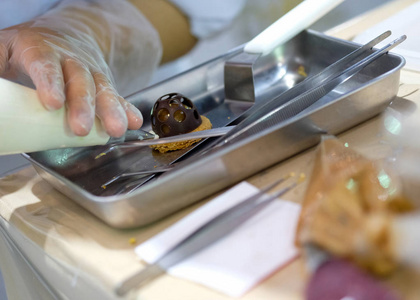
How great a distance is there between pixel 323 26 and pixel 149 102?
0.99m

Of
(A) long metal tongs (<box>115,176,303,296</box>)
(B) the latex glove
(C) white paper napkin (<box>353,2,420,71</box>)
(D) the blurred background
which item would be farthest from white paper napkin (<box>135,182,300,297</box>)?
(D) the blurred background

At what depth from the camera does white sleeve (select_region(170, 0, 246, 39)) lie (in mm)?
1161

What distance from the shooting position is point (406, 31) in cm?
78

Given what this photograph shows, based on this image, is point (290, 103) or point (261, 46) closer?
point (290, 103)

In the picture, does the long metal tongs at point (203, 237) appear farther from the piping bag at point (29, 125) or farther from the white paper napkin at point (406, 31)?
the white paper napkin at point (406, 31)

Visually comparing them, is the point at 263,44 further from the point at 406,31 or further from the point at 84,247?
the point at 84,247

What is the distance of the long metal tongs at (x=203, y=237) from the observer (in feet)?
1.22

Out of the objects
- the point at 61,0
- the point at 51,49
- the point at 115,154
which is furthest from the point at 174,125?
the point at 61,0

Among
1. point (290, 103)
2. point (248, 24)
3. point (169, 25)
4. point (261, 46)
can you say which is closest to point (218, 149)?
point (290, 103)

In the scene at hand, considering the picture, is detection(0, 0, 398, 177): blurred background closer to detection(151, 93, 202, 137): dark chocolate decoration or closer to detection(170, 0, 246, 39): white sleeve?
detection(170, 0, 246, 39): white sleeve

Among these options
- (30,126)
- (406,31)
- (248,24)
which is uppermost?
(30,126)

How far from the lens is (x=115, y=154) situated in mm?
579

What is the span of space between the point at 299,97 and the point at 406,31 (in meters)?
0.37

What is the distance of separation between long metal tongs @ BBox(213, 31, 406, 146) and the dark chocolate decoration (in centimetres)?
8
